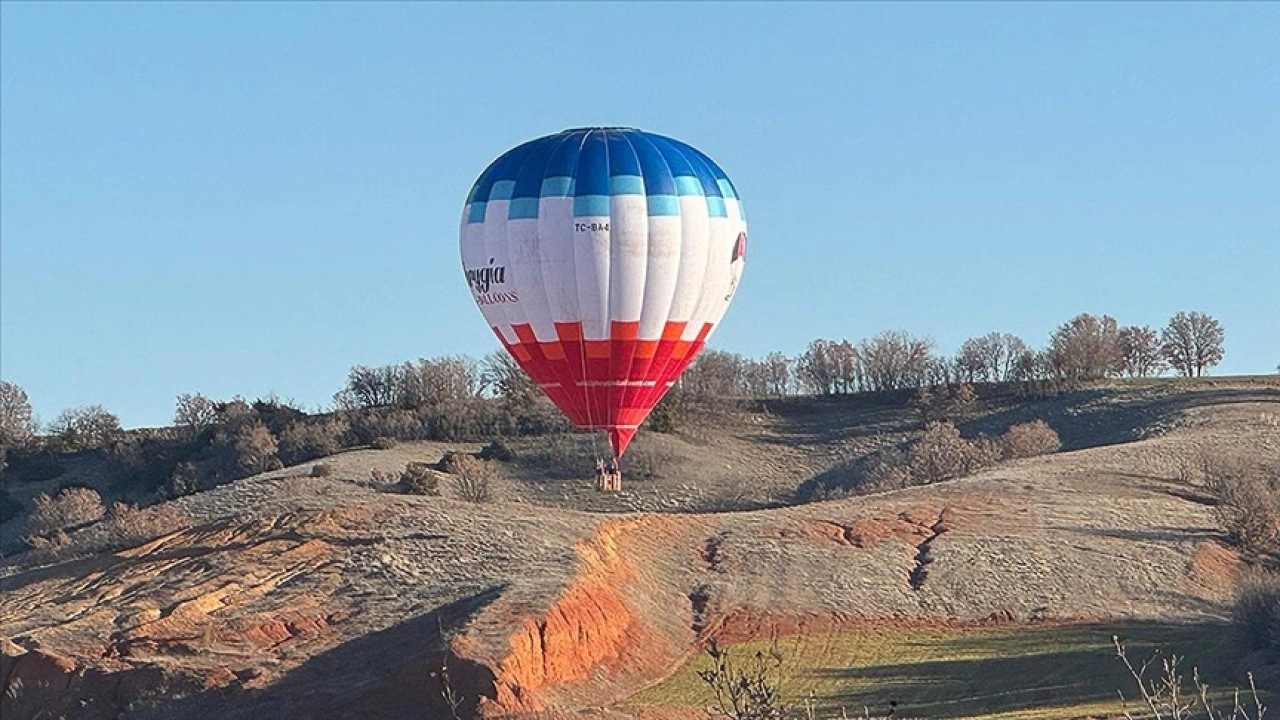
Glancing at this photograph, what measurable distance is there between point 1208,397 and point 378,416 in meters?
34.1

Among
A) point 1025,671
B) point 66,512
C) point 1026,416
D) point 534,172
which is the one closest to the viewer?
point 1025,671

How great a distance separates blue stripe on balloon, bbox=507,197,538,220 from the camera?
39.3m

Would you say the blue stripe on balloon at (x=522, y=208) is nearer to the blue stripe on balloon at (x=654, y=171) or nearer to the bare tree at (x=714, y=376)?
the blue stripe on balloon at (x=654, y=171)

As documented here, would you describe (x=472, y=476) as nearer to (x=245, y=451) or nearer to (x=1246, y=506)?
(x=245, y=451)

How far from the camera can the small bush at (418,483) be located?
197 feet

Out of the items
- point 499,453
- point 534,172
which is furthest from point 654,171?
point 499,453

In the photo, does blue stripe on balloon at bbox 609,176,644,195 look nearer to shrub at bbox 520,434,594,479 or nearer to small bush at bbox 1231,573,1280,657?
small bush at bbox 1231,573,1280,657

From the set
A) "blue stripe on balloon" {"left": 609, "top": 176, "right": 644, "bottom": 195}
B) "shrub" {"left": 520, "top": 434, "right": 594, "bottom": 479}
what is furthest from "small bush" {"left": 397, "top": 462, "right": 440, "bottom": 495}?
"blue stripe on balloon" {"left": 609, "top": 176, "right": 644, "bottom": 195}

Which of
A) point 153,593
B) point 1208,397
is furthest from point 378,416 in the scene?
point 153,593

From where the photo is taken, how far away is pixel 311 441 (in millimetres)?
82000

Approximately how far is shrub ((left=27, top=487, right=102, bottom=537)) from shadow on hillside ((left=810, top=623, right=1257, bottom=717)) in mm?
39862

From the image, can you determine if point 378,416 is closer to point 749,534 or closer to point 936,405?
point 936,405

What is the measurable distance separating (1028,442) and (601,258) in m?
32.4

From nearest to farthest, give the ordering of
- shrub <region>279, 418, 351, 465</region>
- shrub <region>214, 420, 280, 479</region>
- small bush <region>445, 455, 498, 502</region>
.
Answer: small bush <region>445, 455, 498, 502</region> → shrub <region>214, 420, 280, 479</region> → shrub <region>279, 418, 351, 465</region>
